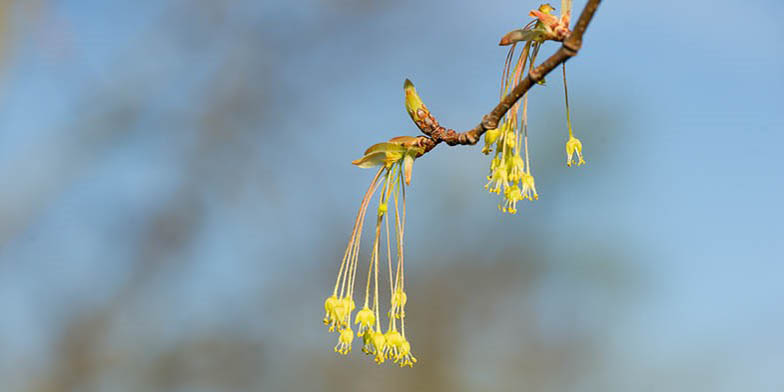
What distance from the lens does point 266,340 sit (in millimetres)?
4152

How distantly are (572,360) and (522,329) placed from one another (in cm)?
39

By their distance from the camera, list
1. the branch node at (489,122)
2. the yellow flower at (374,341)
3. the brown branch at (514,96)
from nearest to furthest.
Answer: the brown branch at (514,96) → the branch node at (489,122) → the yellow flower at (374,341)

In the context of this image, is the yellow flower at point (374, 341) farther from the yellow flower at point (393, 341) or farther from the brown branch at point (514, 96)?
the brown branch at point (514, 96)

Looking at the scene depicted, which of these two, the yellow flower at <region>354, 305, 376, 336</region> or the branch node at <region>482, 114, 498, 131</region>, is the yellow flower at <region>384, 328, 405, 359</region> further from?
the branch node at <region>482, 114, 498, 131</region>

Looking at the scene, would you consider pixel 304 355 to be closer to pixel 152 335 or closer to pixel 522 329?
pixel 152 335

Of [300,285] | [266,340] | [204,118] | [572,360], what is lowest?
[572,360]

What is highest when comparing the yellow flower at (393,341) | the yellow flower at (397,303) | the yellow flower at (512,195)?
the yellow flower at (512,195)

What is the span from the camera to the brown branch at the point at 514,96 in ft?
1.60

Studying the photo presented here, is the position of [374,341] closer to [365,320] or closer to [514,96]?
[365,320]

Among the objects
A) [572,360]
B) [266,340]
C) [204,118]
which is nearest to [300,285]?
[266,340]

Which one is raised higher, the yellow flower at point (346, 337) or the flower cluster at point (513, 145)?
the flower cluster at point (513, 145)

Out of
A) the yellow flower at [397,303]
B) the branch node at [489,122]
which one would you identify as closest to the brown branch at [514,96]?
the branch node at [489,122]

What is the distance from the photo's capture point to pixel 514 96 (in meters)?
0.57

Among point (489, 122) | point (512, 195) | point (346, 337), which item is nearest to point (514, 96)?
point (489, 122)
